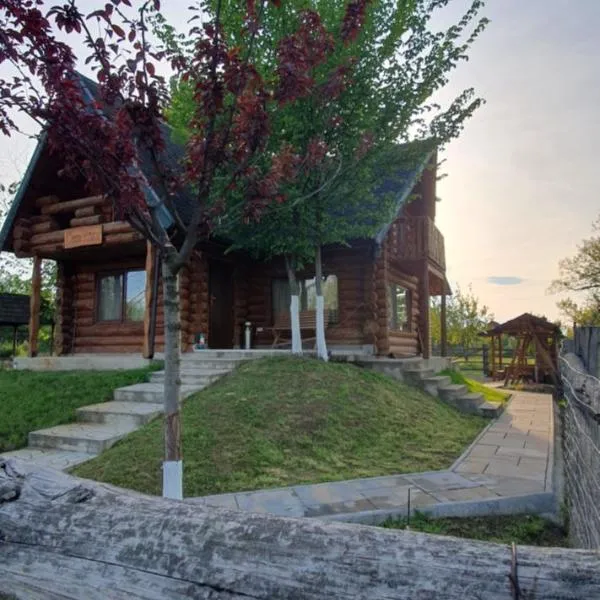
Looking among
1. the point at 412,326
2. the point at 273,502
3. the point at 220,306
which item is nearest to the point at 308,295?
the point at 220,306

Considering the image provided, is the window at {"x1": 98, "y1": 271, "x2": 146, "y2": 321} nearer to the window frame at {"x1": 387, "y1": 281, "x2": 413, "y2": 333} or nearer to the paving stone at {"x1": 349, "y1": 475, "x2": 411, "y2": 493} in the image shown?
the window frame at {"x1": 387, "y1": 281, "x2": 413, "y2": 333}

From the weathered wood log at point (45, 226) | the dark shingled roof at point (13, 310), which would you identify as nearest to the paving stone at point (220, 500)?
the weathered wood log at point (45, 226)

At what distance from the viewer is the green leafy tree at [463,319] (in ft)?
120

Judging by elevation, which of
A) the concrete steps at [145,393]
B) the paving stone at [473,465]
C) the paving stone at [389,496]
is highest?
the concrete steps at [145,393]

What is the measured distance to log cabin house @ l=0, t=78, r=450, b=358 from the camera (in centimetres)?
1164

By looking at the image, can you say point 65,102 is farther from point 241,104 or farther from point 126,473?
point 126,473

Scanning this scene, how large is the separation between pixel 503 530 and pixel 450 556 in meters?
3.19

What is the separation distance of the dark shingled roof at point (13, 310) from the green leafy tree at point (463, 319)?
84.2 feet

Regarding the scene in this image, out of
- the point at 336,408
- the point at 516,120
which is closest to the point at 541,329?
the point at 516,120

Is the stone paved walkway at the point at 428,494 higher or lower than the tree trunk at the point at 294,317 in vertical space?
lower

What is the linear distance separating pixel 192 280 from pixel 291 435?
6932mm

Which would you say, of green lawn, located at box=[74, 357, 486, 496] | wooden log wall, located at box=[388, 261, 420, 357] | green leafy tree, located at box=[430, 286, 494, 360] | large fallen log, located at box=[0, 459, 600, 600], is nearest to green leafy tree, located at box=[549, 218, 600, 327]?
green leafy tree, located at box=[430, 286, 494, 360]

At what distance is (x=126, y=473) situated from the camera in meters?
A: 5.00

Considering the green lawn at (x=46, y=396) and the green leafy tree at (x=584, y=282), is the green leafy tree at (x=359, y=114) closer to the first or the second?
the green lawn at (x=46, y=396)
